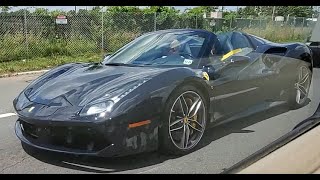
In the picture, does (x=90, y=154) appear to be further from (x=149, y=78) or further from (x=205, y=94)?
(x=205, y=94)

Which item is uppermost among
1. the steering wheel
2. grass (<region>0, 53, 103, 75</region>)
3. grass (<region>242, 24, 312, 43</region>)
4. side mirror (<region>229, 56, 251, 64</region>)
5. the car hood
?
grass (<region>242, 24, 312, 43</region>)

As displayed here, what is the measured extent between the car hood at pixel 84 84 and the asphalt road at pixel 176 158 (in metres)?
0.55

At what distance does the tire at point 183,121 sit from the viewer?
348cm

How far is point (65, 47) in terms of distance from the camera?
13680mm

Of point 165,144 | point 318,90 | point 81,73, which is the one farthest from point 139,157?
point 318,90

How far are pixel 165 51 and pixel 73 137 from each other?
158 centimetres

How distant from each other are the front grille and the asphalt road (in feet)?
0.75

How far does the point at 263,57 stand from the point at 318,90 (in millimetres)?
2319

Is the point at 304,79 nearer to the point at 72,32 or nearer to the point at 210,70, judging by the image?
the point at 210,70

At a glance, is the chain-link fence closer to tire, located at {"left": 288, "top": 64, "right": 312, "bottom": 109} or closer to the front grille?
tire, located at {"left": 288, "top": 64, "right": 312, "bottom": 109}

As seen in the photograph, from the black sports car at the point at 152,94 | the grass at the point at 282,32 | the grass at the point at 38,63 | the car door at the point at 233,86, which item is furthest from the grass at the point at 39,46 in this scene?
the car door at the point at 233,86

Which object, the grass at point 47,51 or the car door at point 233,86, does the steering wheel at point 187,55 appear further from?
the grass at point 47,51

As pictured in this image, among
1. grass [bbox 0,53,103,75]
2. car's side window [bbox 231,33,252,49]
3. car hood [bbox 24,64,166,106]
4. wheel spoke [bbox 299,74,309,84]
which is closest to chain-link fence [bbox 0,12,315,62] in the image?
grass [bbox 0,53,103,75]

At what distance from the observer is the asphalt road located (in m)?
3.33
